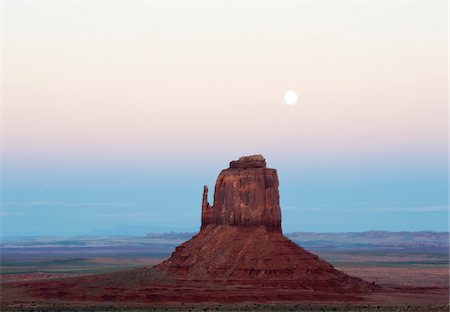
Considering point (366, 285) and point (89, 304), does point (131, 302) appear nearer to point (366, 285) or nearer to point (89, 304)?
point (89, 304)

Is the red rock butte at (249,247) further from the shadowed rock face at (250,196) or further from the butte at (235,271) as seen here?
the butte at (235,271)

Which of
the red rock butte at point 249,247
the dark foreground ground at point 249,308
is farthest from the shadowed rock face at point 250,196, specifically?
the dark foreground ground at point 249,308

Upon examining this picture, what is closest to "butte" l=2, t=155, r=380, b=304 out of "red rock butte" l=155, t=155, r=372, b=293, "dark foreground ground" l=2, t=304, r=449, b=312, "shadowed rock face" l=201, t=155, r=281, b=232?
"shadowed rock face" l=201, t=155, r=281, b=232

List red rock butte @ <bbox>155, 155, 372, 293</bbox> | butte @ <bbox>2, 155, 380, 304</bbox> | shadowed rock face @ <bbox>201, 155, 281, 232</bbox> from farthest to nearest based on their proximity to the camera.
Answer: shadowed rock face @ <bbox>201, 155, 281, 232</bbox>, red rock butte @ <bbox>155, 155, 372, 293</bbox>, butte @ <bbox>2, 155, 380, 304</bbox>

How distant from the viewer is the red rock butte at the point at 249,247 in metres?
119

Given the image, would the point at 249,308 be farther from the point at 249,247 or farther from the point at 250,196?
the point at 250,196

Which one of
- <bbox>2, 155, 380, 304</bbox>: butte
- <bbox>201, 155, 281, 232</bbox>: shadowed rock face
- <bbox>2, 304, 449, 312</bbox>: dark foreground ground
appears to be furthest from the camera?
<bbox>201, 155, 281, 232</bbox>: shadowed rock face

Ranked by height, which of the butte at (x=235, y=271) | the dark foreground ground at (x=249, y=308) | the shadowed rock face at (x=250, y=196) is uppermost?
the shadowed rock face at (x=250, y=196)

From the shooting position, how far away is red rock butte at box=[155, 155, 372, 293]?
4673 inches

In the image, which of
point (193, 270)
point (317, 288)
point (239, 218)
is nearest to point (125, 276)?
point (193, 270)

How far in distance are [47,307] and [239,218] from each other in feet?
97.6

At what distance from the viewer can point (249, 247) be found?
122 m

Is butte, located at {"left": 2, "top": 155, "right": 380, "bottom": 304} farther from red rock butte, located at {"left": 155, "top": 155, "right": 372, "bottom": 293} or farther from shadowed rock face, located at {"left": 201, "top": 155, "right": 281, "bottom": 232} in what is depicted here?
red rock butte, located at {"left": 155, "top": 155, "right": 372, "bottom": 293}

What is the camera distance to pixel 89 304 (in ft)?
371
